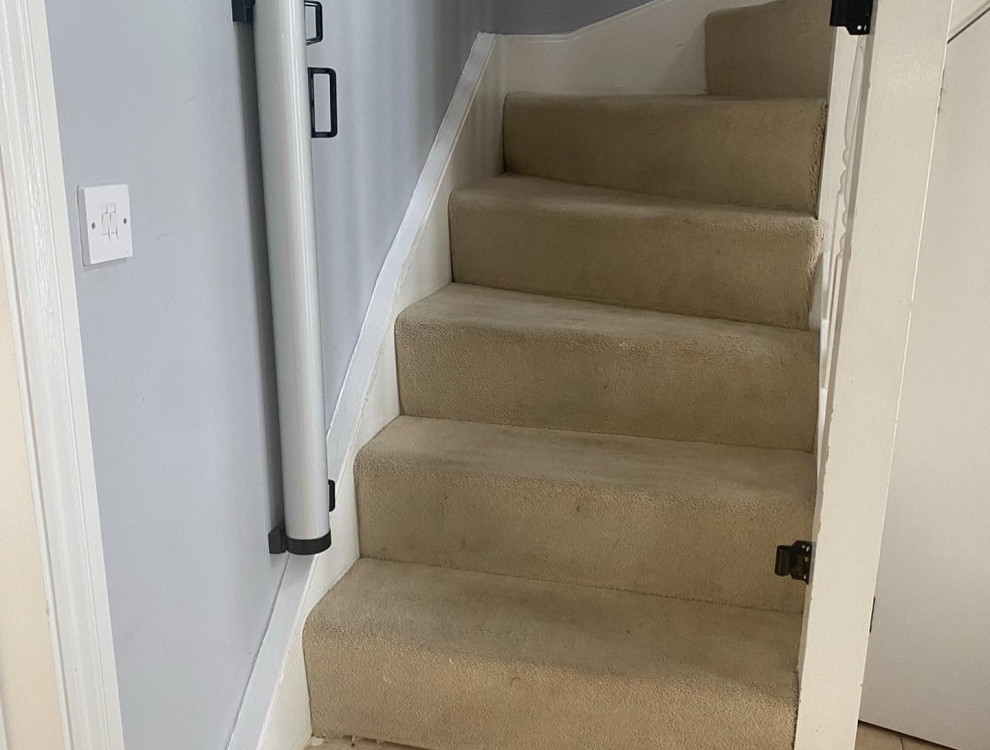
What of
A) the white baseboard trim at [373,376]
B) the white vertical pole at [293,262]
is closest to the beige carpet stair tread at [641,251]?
the white baseboard trim at [373,376]

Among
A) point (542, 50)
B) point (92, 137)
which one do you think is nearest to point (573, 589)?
point (92, 137)

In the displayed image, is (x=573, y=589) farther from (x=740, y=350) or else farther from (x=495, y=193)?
(x=495, y=193)

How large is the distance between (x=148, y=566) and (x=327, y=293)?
601mm

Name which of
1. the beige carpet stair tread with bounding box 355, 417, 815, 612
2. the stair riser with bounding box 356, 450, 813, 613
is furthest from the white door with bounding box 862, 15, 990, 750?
the stair riser with bounding box 356, 450, 813, 613

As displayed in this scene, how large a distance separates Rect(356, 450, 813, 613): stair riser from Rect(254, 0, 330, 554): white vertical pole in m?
0.25

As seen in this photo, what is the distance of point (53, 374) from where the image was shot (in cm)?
92

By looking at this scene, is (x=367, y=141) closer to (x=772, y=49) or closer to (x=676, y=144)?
(x=676, y=144)

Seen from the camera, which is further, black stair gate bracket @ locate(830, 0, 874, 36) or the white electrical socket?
black stair gate bracket @ locate(830, 0, 874, 36)

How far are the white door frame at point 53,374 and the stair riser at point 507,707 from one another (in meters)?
0.51

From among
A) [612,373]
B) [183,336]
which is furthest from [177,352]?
[612,373]

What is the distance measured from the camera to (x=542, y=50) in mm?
2512

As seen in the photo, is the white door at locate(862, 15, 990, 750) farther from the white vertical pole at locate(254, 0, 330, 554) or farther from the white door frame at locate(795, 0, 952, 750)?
the white vertical pole at locate(254, 0, 330, 554)

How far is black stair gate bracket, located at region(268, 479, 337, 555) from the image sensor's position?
56.1 inches

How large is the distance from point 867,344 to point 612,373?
60cm
